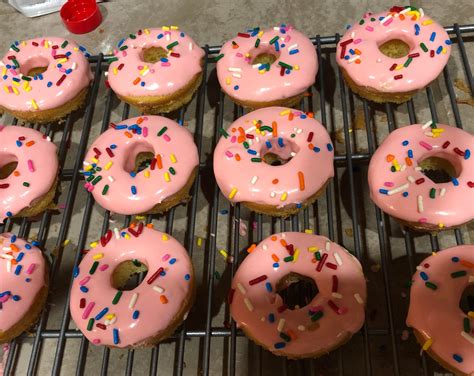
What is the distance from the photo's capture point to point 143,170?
2.21 meters

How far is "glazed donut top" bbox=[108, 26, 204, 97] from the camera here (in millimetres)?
2406

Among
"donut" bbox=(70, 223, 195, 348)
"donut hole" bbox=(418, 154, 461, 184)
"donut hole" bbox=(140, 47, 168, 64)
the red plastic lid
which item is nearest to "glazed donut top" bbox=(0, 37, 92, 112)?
"donut hole" bbox=(140, 47, 168, 64)

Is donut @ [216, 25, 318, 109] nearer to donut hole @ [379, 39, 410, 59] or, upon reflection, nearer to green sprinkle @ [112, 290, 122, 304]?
donut hole @ [379, 39, 410, 59]

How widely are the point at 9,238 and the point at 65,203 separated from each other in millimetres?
346

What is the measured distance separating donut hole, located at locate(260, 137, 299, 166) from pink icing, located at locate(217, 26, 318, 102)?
0.87 feet

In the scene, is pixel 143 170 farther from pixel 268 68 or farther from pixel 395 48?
pixel 395 48

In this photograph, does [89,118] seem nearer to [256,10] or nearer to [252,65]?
[252,65]

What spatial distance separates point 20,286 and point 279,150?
1302 mm

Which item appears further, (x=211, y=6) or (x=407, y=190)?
(x=211, y=6)

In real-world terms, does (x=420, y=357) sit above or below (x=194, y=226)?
below

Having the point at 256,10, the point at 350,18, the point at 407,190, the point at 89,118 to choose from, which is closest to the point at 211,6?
the point at 256,10

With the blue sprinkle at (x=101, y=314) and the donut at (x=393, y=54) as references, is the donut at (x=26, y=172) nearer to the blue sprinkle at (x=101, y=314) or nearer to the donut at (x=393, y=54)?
the blue sprinkle at (x=101, y=314)

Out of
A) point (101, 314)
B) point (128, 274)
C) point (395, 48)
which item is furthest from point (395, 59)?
point (101, 314)

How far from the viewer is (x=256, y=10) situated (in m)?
3.07
